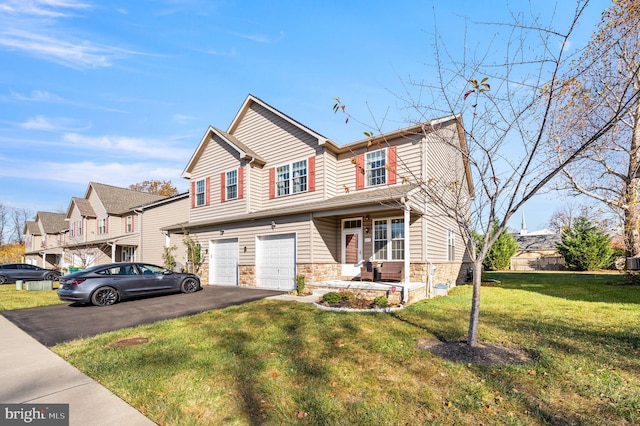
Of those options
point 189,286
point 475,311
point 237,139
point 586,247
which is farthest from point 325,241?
point 586,247

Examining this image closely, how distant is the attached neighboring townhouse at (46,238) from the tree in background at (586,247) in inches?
2010

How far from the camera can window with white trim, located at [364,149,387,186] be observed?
12.6m

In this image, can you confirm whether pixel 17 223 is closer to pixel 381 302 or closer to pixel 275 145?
pixel 275 145

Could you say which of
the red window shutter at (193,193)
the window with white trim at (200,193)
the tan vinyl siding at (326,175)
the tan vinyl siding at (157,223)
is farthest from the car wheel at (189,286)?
the tan vinyl siding at (157,223)

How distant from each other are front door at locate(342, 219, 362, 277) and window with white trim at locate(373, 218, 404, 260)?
74cm

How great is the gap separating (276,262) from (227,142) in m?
6.93

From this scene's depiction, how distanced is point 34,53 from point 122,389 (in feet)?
39.2

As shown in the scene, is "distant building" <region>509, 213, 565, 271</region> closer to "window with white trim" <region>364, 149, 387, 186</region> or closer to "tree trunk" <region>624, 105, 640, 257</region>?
"tree trunk" <region>624, 105, 640, 257</region>

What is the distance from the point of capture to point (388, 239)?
12109 millimetres

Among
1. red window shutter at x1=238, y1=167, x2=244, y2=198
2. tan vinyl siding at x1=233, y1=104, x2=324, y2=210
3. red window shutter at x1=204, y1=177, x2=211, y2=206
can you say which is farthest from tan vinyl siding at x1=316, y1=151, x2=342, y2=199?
red window shutter at x1=204, y1=177, x2=211, y2=206

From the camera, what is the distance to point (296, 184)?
46.9ft

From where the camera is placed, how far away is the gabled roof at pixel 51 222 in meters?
39.6

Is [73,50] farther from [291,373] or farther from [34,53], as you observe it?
[291,373]

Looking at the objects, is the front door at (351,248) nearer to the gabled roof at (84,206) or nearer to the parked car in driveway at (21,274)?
the parked car in driveway at (21,274)
